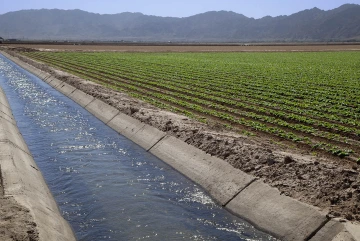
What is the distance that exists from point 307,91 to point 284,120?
850 centimetres

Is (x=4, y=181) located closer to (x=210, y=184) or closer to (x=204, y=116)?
(x=210, y=184)

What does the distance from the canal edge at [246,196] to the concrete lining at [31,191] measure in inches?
168

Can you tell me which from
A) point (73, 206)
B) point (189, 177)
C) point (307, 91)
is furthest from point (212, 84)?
point (73, 206)

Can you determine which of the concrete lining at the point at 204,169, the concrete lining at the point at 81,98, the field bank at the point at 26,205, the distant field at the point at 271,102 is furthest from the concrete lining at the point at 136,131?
the concrete lining at the point at 81,98

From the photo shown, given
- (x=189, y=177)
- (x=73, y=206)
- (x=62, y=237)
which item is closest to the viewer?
(x=62, y=237)

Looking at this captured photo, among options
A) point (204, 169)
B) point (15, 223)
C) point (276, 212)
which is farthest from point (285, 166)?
point (15, 223)

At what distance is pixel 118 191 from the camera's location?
39.1 ft

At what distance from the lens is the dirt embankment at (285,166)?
936 centimetres

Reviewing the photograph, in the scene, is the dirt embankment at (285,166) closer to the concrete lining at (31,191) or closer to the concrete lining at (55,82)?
the concrete lining at (31,191)

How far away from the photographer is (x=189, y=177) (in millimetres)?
12961

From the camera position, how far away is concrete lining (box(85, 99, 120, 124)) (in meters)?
21.7

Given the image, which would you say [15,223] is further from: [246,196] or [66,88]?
[66,88]

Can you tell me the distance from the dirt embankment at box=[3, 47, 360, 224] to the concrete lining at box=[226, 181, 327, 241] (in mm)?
300

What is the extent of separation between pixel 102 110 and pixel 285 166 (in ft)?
46.3
